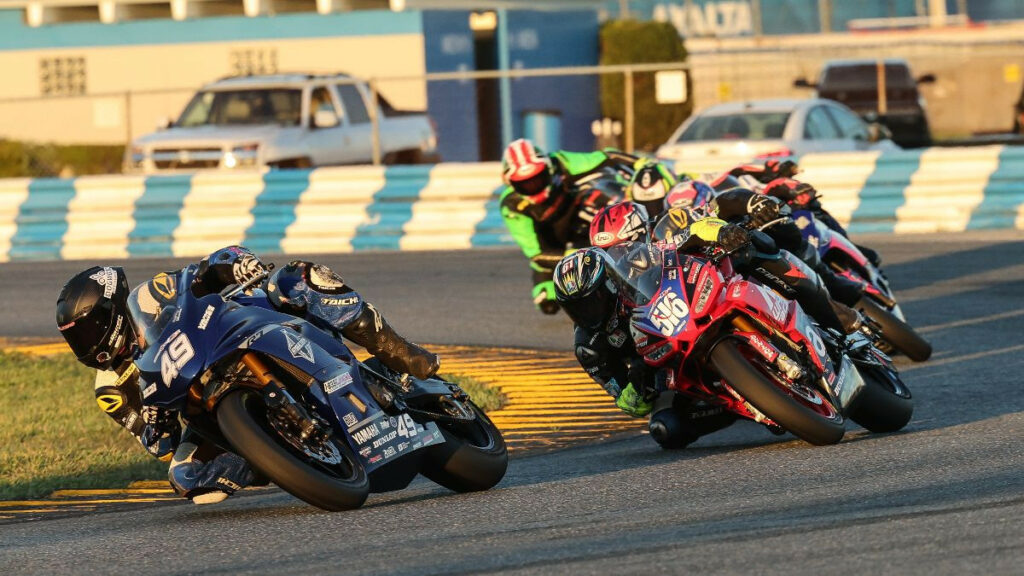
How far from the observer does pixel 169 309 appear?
23.2 ft

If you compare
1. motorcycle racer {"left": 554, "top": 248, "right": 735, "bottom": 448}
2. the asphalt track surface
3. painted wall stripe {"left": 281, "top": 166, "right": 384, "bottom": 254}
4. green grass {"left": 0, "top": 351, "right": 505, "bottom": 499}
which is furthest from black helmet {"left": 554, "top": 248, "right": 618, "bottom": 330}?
painted wall stripe {"left": 281, "top": 166, "right": 384, "bottom": 254}

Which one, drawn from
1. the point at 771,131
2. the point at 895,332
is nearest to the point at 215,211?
the point at 771,131

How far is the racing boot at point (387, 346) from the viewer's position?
743 centimetres

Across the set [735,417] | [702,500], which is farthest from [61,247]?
[702,500]

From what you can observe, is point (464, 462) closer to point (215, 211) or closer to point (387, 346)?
point (387, 346)

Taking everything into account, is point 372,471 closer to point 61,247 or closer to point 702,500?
point 702,500

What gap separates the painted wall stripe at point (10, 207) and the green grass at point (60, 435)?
285 inches

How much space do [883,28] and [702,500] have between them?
112 ft

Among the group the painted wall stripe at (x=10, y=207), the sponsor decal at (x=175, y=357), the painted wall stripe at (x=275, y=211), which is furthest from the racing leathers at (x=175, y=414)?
the painted wall stripe at (x=10, y=207)

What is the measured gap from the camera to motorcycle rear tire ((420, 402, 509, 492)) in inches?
290

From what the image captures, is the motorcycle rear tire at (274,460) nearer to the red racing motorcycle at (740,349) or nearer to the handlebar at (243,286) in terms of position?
the handlebar at (243,286)

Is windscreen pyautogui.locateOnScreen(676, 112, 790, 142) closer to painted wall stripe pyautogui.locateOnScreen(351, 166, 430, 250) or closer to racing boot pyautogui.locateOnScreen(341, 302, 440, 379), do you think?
painted wall stripe pyautogui.locateOnScreen(351, 166, 430, 250)

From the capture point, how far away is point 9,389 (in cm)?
1202

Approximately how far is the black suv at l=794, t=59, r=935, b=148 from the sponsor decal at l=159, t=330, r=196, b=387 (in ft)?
73.3
